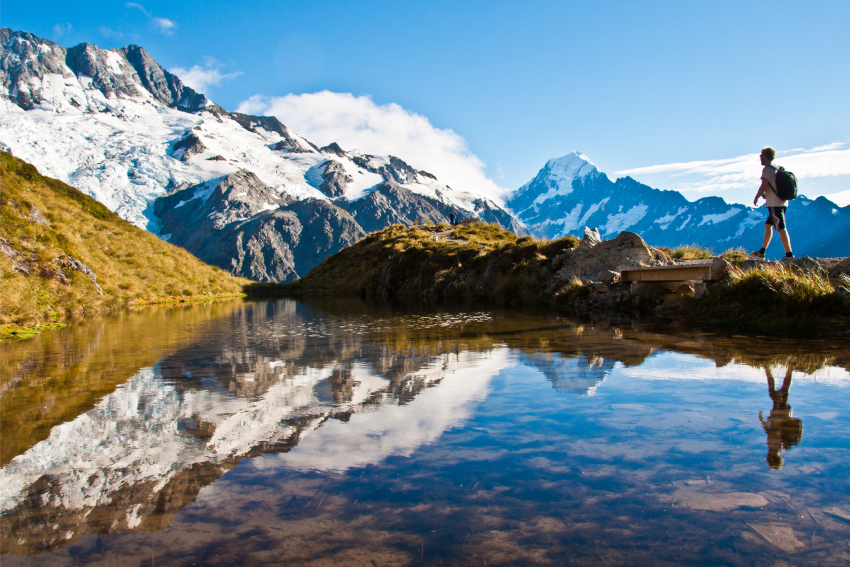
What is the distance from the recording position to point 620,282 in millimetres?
17516

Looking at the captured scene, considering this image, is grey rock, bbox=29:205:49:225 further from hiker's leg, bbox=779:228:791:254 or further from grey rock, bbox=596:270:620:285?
hiker's leg, bbox=779:228:791:254

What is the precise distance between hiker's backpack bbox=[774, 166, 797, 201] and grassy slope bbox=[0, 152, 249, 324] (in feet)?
61.4

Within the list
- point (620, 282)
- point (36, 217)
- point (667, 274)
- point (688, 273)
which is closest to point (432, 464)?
point (688, 273)

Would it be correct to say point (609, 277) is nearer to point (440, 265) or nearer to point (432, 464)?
point (432, 464)

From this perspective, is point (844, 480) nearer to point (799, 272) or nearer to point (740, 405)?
point (740, 405)

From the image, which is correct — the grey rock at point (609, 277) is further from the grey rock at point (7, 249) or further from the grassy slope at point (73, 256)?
the grey rock at point (7, 249)

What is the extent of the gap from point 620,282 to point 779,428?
14387mm

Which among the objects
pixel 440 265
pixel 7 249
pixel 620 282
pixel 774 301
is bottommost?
pixel 774 301

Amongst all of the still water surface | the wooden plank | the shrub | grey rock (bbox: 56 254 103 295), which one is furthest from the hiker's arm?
grey rock (bbox: 56 254 103 295)

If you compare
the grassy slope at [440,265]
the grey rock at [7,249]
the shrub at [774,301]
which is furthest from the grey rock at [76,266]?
the shrub at [774,301]

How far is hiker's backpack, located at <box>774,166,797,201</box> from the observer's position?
426 inches

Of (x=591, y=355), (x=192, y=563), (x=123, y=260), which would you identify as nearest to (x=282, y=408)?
(x=192, y=563)

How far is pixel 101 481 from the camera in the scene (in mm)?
3057

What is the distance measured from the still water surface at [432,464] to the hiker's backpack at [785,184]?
19.6ft
